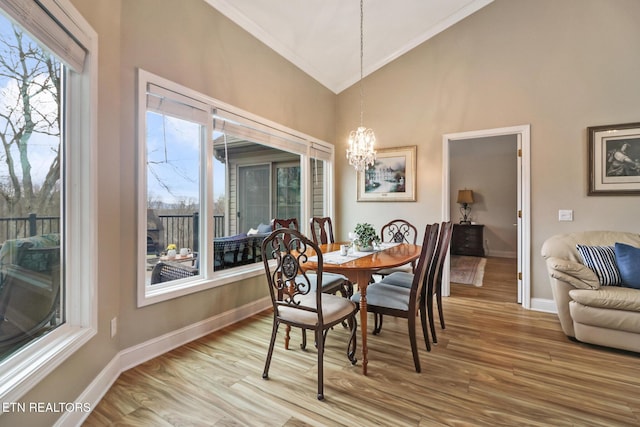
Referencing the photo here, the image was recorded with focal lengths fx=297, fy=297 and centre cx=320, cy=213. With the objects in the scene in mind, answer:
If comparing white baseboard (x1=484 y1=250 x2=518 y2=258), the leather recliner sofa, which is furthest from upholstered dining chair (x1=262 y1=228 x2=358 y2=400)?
white baseboard (x1=484 y1=250 x2=518 y2=258)

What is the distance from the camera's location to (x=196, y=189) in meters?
2.84

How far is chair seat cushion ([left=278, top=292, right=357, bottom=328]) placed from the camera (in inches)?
77.3

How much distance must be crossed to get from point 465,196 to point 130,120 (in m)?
7.14

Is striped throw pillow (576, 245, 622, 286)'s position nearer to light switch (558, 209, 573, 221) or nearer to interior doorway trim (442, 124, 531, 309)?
light switch (558, 209, 573, 221)

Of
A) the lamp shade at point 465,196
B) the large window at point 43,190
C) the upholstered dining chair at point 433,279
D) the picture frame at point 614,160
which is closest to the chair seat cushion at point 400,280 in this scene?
the upholstered dining chair at point 433,279

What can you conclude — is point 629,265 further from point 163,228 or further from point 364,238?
point 163,228

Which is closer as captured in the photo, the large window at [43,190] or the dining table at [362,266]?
the large window at [43,190]

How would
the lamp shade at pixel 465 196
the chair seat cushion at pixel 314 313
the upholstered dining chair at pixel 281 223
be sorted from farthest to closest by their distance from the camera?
the lamp shade at pixel 465 196, the upholstered dining chair at pixel 281 223, the chair seat cushion at pixel 314 313

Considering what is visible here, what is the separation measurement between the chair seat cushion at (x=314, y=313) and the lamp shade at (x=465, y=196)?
243 inches

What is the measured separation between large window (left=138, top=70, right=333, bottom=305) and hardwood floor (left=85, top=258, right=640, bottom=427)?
2.15ft

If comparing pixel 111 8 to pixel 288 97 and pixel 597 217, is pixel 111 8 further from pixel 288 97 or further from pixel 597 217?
pixel 597 217

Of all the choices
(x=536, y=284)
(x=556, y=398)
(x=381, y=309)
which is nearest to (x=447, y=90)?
(x=536, y=284)

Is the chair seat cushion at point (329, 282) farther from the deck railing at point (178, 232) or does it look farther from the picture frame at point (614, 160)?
the picture frame at point (614, 160)

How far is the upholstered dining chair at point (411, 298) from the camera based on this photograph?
7.01 feet
